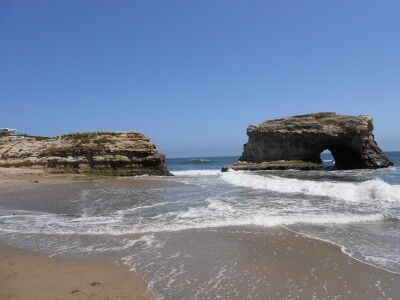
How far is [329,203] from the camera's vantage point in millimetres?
14414

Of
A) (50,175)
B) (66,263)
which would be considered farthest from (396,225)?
(50,175)

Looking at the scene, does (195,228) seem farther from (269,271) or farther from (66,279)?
(66,279)

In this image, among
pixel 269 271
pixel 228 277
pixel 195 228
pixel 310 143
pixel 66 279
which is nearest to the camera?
pixel 66 279

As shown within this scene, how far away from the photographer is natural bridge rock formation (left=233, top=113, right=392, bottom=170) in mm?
48000

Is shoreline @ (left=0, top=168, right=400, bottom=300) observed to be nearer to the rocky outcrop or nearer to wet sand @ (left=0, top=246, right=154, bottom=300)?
wet sand @ (left=0, top=246, right=154, bottom=300)

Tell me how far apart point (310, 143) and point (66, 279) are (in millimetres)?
47078

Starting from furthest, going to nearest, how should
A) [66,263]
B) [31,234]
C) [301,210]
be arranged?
[301,210]
[31,234]
[66,263]

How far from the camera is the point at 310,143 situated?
50438 mm

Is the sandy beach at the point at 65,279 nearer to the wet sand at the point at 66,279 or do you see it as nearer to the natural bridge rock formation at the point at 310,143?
the wet sand at the point at 66,279

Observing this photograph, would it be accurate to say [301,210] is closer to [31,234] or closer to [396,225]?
[396,225]

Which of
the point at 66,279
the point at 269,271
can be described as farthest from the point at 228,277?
the point at 66,279

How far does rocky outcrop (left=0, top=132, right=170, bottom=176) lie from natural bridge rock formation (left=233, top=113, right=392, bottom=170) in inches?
685

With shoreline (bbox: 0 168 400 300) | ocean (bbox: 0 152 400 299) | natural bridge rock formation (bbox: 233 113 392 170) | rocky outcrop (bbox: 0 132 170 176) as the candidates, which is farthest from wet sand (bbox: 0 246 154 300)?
natural bridge rock formation (bbox: 233 113 392 170)

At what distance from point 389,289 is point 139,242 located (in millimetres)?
4925
